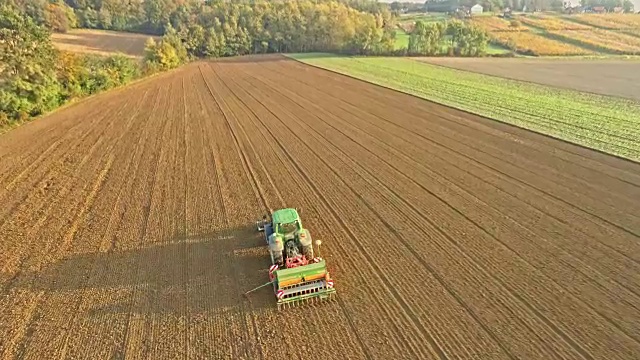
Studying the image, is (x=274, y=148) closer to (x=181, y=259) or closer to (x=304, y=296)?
(x=181, y=259)

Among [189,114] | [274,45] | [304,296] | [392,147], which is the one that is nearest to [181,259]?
[304,296]

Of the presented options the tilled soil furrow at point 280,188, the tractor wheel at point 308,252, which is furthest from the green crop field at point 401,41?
the tractor wheel at point 308,252

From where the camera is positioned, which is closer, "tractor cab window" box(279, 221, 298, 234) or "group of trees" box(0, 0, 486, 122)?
"tractor cab window" box(279, 221, 298, 234)

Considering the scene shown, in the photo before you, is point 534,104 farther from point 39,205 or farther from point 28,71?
point 28,71

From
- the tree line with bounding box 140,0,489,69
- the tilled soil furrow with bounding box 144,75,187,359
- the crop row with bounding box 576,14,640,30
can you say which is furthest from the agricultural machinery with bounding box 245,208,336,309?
the crop row with bounding box 576,14,640,30

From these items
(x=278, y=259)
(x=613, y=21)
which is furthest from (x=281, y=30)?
(x=613, y=21)

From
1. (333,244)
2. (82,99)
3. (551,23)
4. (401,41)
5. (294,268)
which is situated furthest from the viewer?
(551,23)

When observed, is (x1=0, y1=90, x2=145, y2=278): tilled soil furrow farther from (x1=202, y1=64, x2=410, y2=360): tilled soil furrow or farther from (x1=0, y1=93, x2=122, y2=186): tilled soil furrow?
(x1=202, y1=64, x2=410, y2=360): tilled soil furrow

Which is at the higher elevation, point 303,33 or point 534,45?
point 303,33
